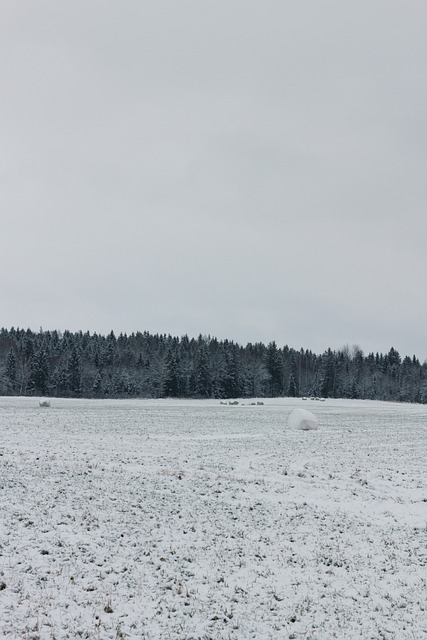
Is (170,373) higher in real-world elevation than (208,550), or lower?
higher

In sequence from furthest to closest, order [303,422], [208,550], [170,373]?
[170,373] < [303,422] < [208,550]

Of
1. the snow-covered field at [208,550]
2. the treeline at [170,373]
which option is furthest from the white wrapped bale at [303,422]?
the treeline at [170,373]

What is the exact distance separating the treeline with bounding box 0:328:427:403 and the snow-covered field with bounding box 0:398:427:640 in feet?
402

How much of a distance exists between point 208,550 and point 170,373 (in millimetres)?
136668

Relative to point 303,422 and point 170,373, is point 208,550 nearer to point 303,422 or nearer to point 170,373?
point 303,422

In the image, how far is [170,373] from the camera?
148 meters

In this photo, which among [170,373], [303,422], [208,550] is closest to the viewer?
[208,550]

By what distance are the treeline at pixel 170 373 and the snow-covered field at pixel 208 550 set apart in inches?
4820

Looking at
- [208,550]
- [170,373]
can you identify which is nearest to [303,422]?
[208,550]

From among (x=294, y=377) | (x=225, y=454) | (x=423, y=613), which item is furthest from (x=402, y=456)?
(x=294, y=377)

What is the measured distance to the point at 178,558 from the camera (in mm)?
11727

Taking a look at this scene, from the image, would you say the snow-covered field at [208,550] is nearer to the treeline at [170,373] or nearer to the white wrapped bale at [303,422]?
the white wrapped bale at [303,422]

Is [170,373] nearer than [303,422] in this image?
No

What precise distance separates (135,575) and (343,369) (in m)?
181
